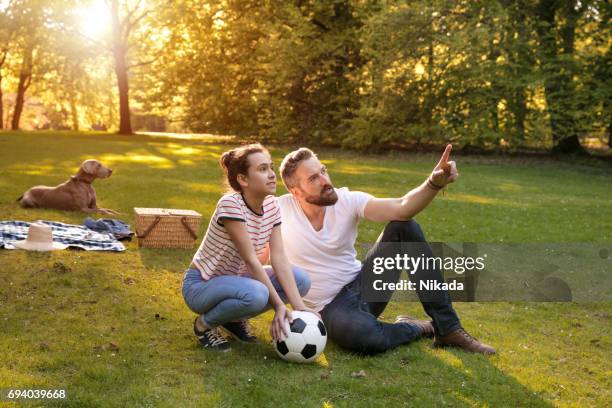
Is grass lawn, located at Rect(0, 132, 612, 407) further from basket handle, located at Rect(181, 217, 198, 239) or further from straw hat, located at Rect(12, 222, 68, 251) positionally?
basket handle, located at Rect(181, 217, 198, 239)

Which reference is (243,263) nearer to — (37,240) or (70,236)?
(37,240)

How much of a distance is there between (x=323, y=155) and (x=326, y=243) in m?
24.0

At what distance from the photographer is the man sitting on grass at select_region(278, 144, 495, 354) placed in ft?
18.9

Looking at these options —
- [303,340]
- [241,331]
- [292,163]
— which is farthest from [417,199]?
[241,331]

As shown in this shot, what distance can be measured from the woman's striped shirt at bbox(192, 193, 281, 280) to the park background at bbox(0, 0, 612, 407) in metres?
0.71

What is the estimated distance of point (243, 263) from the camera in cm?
579

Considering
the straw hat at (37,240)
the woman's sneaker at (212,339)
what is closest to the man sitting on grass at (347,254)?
the woman's sneaker at (212,339)

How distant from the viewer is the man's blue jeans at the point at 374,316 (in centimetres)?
574

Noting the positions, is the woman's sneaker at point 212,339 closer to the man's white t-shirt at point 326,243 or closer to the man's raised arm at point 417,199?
the man's white t-shirt at point 326,243

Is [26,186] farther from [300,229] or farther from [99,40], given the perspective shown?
[99,40]

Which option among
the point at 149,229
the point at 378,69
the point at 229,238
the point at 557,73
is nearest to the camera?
the point at 229,238

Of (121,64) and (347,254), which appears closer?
(347,254)

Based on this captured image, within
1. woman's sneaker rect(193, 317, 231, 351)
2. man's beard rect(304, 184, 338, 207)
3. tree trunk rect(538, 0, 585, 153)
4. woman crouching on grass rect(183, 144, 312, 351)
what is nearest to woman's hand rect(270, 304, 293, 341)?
woman crouching on grass rect(183, 144, 312, 351)

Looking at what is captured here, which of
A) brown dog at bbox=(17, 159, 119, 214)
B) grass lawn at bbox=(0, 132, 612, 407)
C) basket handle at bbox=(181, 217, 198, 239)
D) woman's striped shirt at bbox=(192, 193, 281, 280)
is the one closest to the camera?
grass lawn at bbox=(0, 132, 612, 407)
